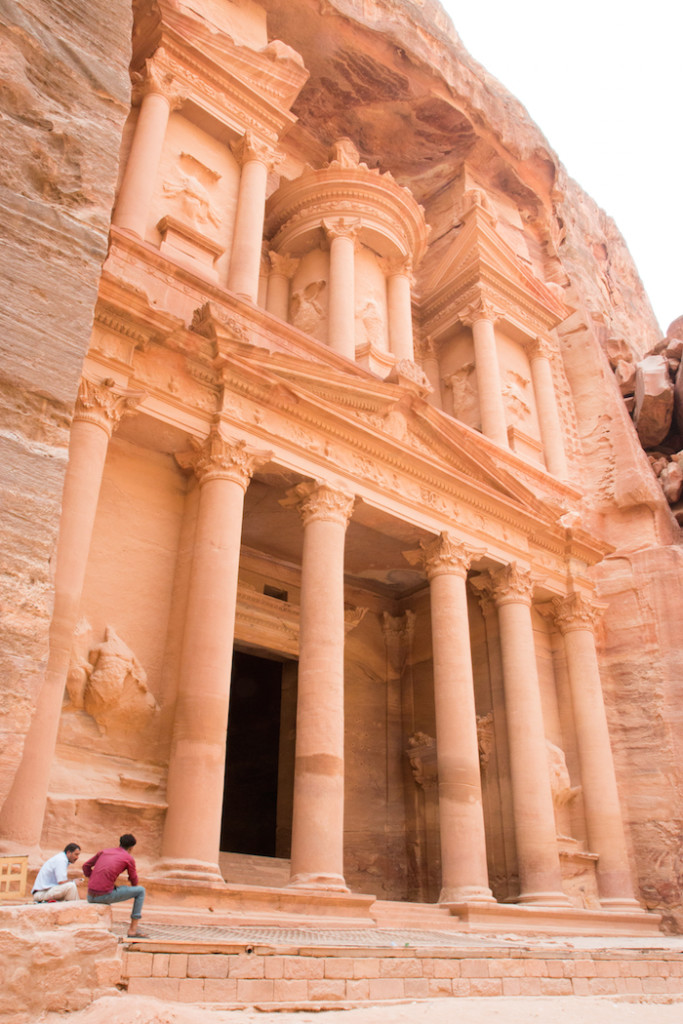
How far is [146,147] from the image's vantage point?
14.9 meters

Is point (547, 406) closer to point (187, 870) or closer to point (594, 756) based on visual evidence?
point (594, 756)

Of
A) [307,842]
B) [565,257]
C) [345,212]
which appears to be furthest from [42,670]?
[565,257]

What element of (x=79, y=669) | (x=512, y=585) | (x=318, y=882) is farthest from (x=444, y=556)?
(x=79, y=669)

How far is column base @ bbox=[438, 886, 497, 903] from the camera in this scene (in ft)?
39.0

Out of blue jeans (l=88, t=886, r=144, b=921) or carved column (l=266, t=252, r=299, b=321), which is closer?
blue jeans (l=88, t=886, r=144, b=921)

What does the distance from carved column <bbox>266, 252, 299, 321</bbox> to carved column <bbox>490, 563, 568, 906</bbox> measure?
27.3 ft

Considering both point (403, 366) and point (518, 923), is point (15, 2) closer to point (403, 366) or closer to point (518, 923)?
point (403, 366)

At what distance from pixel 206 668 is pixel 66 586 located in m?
2.04

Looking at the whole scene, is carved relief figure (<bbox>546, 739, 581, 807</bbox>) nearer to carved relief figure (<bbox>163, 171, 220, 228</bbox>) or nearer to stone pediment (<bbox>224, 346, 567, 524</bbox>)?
stone pediment (<bbox>224, 346, 567, 524</bbox>)

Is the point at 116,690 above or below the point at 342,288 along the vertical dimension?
below

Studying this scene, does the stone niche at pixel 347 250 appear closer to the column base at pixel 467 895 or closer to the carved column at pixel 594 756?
the carved column at pixel 594 756

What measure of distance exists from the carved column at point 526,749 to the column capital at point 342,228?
28.5 ft

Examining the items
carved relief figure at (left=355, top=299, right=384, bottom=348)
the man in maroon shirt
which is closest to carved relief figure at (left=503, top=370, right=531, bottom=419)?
carved relief figure at (left=355, top=299, right=384, bottom=348)

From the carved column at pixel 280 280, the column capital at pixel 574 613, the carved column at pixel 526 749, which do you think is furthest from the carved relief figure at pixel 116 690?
the carved column at pixel 280 280
